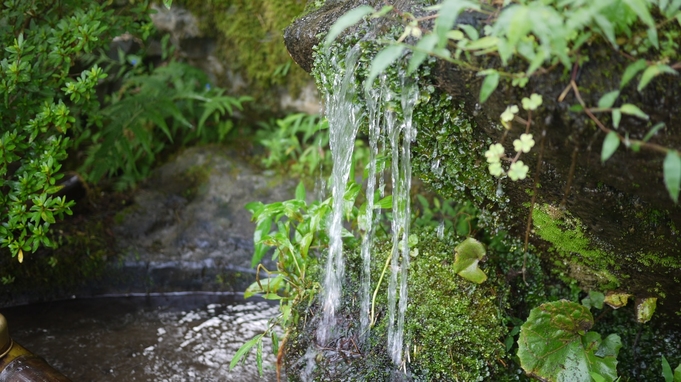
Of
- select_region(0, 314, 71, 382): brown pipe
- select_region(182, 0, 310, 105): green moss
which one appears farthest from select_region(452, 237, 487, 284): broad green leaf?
select_region(182, 0, 310, 105): green moss

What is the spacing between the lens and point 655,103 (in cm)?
161

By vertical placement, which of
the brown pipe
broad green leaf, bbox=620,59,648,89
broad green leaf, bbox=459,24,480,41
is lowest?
the brown pipe

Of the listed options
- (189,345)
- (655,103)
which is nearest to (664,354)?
(655,103)

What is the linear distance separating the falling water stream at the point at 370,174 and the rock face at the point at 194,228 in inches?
55.1

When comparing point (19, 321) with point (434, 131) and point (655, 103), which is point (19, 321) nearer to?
point (434, 131)

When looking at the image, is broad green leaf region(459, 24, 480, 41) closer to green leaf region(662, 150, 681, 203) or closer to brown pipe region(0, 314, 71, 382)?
green leaf region(662, 150, 681, 203)

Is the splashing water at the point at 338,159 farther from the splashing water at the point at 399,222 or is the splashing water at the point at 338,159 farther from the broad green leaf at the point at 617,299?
the broad green leaf at the point at 617,299

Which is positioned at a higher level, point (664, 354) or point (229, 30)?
point (229, 30)

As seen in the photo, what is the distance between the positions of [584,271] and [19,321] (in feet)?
10.4

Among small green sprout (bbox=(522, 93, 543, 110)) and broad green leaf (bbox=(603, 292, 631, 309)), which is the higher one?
small green sprout (bbox=(522, 93, 543, 110))

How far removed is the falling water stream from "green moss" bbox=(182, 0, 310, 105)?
216 centimetres

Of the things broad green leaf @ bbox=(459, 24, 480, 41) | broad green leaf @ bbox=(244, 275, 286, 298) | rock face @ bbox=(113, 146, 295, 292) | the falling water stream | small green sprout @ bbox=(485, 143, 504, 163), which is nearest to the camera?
broad green leaf @ bbox=(459, 24, 480, 41)

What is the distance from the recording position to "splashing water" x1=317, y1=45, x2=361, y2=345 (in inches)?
89.4

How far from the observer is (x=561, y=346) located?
94.4 inches
